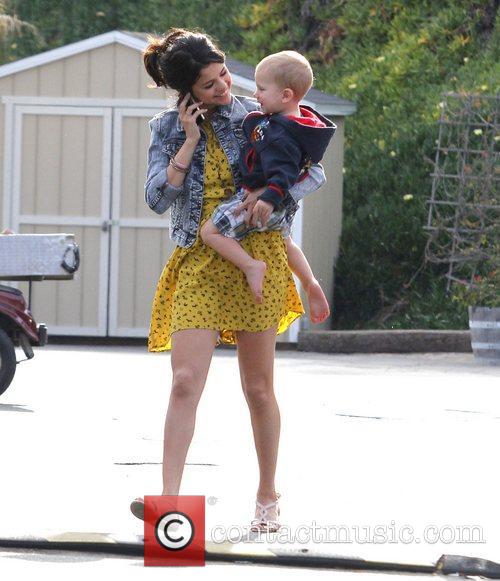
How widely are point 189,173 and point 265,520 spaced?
120 centimetres

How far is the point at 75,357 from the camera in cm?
→ 1361

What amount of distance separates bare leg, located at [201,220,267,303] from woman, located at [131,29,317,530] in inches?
3.4

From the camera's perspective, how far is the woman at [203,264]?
5.35 metres

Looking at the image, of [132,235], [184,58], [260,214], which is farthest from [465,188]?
[260,214]

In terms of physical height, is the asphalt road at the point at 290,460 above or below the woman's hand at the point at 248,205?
below

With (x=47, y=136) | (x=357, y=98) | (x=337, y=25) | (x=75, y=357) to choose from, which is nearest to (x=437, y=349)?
(x=75, y=357)

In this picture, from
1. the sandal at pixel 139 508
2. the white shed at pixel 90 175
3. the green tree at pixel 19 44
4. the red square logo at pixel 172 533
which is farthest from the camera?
the green tree at pixel 19 44

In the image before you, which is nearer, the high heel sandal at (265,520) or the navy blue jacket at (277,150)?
the navy blue jacket at (277,150)

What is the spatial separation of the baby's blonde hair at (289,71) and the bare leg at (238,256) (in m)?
0.53

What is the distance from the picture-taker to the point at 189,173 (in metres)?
5.44

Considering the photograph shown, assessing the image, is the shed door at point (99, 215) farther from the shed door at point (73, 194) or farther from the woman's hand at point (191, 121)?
the woman's hand at point (191, 121)

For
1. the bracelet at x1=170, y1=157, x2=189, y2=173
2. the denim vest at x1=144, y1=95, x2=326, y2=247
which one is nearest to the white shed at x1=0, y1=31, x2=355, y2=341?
the denim vest at x1=144, y1=95, x2=326, y2=247

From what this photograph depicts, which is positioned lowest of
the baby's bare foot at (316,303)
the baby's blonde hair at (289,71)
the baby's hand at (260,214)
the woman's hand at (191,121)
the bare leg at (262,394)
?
the bare leg at (262,394)

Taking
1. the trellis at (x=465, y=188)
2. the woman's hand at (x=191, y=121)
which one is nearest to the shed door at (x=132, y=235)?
the trellis at (x=465, y=188)
